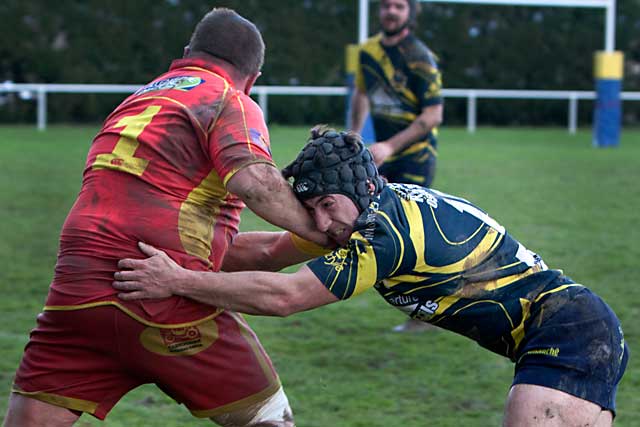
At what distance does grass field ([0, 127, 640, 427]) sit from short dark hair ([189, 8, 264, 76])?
194 cm

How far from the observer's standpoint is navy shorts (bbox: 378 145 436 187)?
711cm

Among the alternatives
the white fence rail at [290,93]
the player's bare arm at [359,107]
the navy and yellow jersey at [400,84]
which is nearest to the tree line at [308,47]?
the white fence rail at [290,93]

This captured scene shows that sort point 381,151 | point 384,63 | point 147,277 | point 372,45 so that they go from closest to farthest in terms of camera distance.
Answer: point 147,277 < point 381,151 < point 384,63 < point 372,45

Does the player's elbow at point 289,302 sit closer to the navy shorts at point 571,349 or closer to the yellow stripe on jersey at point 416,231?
the yellow stripe on jersey at point 416,231

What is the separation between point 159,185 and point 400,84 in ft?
13.9

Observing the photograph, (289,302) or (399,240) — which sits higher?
(399,240)

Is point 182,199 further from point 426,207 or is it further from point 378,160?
point 378,160

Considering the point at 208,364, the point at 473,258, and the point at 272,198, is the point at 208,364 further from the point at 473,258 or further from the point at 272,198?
the point at 473,258

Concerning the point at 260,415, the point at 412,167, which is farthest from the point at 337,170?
the point at 412,167

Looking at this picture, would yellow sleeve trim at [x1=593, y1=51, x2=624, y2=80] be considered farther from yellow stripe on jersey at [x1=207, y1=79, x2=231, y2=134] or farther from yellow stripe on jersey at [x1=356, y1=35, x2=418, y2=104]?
yellow stripe on jersey at [x1=207, y1=79, x2=231, y2=134]

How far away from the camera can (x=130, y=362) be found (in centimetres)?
326

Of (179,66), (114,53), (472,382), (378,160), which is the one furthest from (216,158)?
Answer: (114,53)

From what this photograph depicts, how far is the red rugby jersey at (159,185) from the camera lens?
10.5 feet

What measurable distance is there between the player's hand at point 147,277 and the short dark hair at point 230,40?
69 cm
